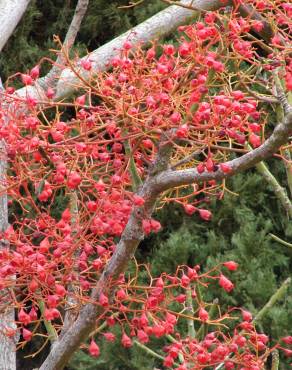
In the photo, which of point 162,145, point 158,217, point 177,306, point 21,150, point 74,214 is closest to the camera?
point 162,145

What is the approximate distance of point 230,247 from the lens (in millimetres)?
4598

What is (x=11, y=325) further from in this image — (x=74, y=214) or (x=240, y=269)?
(x=240, y=269)

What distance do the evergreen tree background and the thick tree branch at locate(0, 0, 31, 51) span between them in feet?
6.01

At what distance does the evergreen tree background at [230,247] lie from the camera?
4168 mm

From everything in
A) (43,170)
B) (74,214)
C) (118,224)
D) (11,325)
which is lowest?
(11,325)

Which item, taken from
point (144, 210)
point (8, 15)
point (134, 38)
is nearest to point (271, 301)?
point (144, 210)

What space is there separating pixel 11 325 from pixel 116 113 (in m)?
0.82

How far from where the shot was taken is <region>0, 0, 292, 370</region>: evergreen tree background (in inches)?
164

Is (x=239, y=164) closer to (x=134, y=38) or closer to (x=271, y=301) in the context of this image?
(x=271, y=301)

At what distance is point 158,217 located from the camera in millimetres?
4738

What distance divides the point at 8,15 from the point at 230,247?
2.20m

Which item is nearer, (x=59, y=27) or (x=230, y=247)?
(x=230, y=247)

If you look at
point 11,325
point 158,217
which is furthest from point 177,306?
point 11,325

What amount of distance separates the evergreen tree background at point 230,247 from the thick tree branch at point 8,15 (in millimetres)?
1831
